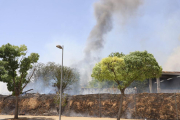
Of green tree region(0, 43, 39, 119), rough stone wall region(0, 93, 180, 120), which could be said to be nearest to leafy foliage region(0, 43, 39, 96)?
green tree region(0, 43, 39, 119)

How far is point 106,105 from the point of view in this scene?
29188mm

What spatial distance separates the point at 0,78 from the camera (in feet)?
89.2

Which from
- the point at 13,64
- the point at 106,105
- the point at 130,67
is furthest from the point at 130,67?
the point at 13,64

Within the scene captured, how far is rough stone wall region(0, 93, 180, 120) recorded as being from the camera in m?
24.7

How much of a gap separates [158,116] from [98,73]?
33.4ft

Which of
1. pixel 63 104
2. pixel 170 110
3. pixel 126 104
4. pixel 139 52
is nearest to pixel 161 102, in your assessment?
pixel 170 110

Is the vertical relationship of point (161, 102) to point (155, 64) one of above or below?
below

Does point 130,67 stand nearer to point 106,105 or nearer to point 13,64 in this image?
point 106,105

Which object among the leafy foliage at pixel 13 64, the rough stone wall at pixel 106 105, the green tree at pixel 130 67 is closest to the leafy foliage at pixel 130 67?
the green tree at pixel 130 67

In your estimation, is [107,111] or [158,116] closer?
[158,116]

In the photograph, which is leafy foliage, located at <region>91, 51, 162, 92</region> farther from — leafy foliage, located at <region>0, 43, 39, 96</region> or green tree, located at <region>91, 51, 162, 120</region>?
leafy foliage, located at <region>0, 43, 39, 96</region>

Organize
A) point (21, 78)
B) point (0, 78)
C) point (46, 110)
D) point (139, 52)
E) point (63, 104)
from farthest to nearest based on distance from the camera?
point (46, 110), point (63, 104), point (21, 78), point (0, 78), point (139, 52)

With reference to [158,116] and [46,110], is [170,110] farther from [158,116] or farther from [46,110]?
[46,110]

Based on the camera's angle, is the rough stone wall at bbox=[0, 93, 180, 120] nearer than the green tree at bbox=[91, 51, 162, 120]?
No
